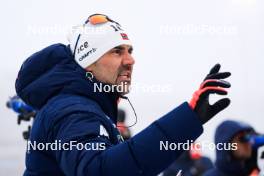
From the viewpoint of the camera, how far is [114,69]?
2215 mm

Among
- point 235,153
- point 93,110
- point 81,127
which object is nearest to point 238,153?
point 235,153

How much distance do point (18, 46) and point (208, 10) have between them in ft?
10.2

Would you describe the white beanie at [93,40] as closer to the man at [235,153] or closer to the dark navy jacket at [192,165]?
the man at [235,153]

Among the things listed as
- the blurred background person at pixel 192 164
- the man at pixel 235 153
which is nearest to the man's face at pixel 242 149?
the man at pixel 235 153

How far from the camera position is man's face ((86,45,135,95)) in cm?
221

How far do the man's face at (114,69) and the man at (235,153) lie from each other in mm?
1958

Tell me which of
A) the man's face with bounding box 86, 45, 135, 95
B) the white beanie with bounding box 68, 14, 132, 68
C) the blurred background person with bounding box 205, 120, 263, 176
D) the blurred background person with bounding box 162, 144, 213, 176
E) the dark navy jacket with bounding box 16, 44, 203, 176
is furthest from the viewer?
the blurred background person with bounding box 162, 144, 213, 176

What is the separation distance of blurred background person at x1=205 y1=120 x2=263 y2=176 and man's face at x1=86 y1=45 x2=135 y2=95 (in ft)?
6.38

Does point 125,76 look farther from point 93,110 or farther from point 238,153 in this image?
point 238,153

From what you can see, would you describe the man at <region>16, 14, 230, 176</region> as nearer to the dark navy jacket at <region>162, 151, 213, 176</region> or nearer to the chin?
the chin

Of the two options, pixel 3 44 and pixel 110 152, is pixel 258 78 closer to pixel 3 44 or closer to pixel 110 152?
pixel 3 44

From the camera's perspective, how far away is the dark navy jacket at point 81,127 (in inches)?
65.7

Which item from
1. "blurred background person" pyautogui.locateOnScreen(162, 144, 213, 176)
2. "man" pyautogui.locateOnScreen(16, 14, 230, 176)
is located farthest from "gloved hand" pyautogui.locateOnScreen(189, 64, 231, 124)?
"blurred background person" pyautogui.locateOnScreen(162, 144, 213, 176)

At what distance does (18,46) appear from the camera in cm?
867
